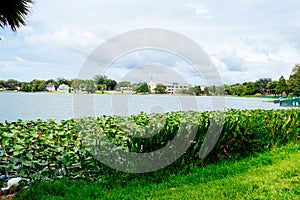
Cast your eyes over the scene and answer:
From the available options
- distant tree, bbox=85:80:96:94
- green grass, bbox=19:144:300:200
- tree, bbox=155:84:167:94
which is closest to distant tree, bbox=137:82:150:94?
tree, bbox=155:84:167:94

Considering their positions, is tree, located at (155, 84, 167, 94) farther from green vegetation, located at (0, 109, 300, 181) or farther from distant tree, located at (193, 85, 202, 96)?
green vegetation, located at (0, 109, 300, 181)

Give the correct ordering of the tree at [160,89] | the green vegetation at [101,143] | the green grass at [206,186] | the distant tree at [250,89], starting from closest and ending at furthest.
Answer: the green grass at [206,186]
the green vegetation at [101,143]
the tree at [160,89]
the distant tree at [250,89]

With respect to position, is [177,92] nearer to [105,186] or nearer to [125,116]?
[125,116]

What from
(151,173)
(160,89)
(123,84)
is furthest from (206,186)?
(160,89)

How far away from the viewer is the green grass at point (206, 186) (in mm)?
3121

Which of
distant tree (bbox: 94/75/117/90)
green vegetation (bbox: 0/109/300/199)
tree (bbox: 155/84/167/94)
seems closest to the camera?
green vegetation (bbox: 0/109/300/199)

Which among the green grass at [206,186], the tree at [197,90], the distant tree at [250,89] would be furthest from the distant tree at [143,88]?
the distant tree at [250,89]

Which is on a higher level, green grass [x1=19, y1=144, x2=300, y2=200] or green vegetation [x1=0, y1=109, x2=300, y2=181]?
green vegetation [x1=0, y1=109, x2=300, y2=181]

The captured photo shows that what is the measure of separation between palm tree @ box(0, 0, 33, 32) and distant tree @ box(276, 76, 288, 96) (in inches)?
1542

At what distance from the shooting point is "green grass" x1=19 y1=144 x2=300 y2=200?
123 inches

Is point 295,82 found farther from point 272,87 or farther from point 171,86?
point 171,86

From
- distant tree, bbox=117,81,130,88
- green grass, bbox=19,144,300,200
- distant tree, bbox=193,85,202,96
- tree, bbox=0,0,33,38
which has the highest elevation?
tree, bbox=0,0,33,38

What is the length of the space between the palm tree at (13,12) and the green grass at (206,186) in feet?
8.33

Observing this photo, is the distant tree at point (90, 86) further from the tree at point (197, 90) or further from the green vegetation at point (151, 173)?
the tree at point (197, 90)
